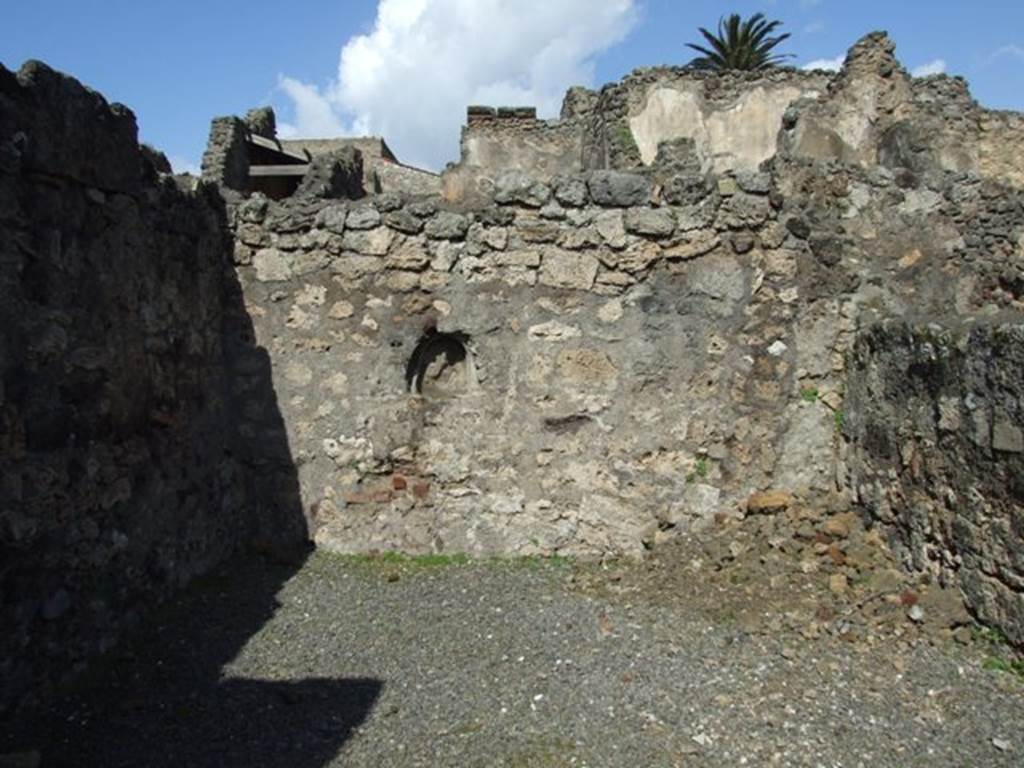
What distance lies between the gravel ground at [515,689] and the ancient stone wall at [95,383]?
308 millimetres

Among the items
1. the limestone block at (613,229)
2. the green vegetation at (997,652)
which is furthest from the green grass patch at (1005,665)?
the limestone block at (613,229)

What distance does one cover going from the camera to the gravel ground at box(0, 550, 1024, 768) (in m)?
2.93

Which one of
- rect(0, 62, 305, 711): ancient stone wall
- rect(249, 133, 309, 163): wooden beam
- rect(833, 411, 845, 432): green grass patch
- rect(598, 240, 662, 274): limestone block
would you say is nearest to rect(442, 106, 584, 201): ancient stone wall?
rect(249, 133, 309, 163): wooden beam

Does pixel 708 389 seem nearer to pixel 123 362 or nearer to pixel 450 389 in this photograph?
pixel 450 389

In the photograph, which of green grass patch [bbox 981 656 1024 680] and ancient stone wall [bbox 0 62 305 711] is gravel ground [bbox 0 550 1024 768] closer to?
green grass patch [bbox 981 656 1024 680]

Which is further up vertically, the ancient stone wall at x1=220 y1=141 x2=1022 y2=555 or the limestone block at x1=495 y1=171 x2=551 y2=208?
the limestone block at x1=495 y1=171 x2=551 y2=208

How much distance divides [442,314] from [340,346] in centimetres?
71

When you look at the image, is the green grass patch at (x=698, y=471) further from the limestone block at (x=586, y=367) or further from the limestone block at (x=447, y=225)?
the limestone block at (x=447, y=225)

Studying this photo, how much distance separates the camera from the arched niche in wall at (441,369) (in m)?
5.21

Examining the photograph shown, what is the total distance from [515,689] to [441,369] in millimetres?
2431

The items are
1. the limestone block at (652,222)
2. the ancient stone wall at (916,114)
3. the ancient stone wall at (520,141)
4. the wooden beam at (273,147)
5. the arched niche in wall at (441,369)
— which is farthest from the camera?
the ancient stone wall at (520,141)

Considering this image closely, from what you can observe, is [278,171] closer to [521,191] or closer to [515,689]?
[521,191]

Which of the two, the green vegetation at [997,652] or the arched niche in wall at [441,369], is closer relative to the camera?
the green vegetation at [997,652]

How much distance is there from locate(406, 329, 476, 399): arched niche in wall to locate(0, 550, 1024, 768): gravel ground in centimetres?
140
